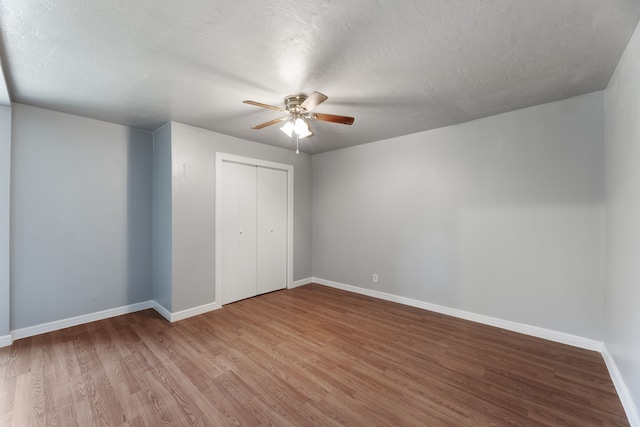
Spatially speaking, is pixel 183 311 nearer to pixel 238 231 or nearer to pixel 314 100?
pixel 238 231

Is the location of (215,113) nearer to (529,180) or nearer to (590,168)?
(529,180)

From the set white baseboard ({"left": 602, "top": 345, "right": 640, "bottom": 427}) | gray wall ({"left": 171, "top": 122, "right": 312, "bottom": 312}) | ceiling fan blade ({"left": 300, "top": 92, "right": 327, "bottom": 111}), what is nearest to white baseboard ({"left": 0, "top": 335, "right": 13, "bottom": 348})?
gray wall ({"left": 171, "top": 122, "right": 312, "bottom": 312})

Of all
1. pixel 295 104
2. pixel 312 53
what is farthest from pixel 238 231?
pixel 312 53

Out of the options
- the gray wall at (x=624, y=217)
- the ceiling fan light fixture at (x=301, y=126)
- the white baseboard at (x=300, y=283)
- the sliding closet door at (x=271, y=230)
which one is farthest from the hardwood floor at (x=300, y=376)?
the ceiling fan light fixture at (x=301, y=126)

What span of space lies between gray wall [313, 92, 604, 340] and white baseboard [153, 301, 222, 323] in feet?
6.83

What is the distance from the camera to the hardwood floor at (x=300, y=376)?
1.73m

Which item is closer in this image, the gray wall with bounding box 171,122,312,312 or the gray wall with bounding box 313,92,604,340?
the gray wall with bounding box 313,92,604,340

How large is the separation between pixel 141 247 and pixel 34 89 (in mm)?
1954

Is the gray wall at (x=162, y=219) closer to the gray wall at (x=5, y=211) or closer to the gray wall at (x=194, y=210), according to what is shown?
the gray wall at (x=194, y=210)

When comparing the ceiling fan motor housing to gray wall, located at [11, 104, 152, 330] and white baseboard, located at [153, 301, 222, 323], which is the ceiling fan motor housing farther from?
white baseboard, located at [153, 301, 222, 323]

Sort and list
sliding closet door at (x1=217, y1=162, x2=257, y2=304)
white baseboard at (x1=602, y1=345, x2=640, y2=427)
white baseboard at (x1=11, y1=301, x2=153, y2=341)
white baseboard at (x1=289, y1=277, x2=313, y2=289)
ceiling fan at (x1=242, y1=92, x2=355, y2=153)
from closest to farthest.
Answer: white baseboard at (x1=602, y1=345, x2=640, y2=427) < ceiling fan at (x1=242, y1=92, x2=355, y2=153) < white baseboard at (x1=11, y1=301, x2=153, y2=341) < sliding closet door at (x1=217, y1=162, x2=257, y2=304) < white baseboard at (x1=289, y1=277, x2=313, y2=289)

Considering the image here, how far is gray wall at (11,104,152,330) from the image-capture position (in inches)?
109

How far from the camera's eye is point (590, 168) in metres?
2.47

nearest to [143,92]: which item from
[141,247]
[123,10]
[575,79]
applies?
[123,10]
